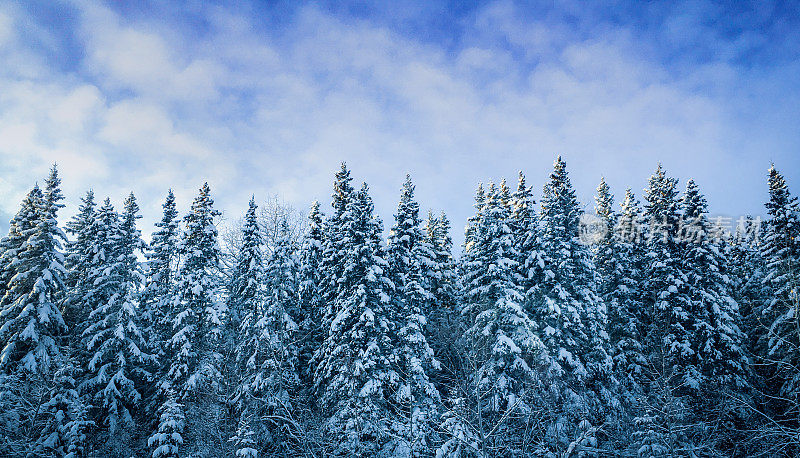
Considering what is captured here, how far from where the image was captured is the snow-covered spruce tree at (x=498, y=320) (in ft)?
71.3

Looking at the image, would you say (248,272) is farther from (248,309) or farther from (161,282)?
(161,282)

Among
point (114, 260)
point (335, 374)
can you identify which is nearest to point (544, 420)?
point (335, 374)

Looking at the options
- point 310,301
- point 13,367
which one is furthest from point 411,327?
point 13,367

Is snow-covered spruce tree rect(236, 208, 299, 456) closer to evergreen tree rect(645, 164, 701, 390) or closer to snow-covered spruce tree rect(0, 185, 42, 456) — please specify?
snow-covered spruce tree rect(0, 185, 42, 456)

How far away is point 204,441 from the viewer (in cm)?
2192

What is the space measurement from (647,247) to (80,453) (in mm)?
38429

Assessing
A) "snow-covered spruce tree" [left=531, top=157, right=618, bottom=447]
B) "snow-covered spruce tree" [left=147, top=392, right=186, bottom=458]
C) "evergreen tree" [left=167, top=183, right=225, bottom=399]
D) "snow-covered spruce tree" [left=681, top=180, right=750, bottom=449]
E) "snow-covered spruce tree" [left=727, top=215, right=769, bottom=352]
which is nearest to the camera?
"snow-covered spruce tree" [left=147, top=392, right=186, bottom=458]

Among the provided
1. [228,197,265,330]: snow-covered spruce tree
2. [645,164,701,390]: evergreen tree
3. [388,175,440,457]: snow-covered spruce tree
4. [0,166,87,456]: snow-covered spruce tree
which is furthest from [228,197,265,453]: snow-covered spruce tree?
[645,164,701,390]: evergreen tree

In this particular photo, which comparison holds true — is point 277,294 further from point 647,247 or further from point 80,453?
point 647,247

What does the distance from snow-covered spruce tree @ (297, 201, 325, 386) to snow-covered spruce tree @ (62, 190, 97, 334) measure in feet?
44.9

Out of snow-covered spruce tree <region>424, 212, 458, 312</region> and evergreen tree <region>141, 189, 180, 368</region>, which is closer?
evergreen tree <region>141, 189, 180, 368</region>

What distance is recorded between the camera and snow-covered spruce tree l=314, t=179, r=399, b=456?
20.1m

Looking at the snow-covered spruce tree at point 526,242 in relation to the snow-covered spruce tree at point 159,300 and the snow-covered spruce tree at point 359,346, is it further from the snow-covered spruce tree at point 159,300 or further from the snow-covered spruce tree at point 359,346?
the snow-covered spruce tree at point 159,300

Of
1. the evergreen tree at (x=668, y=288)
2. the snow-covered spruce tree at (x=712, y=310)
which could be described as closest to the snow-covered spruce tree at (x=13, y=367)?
the evergreen tree at (x=668, y=288)
